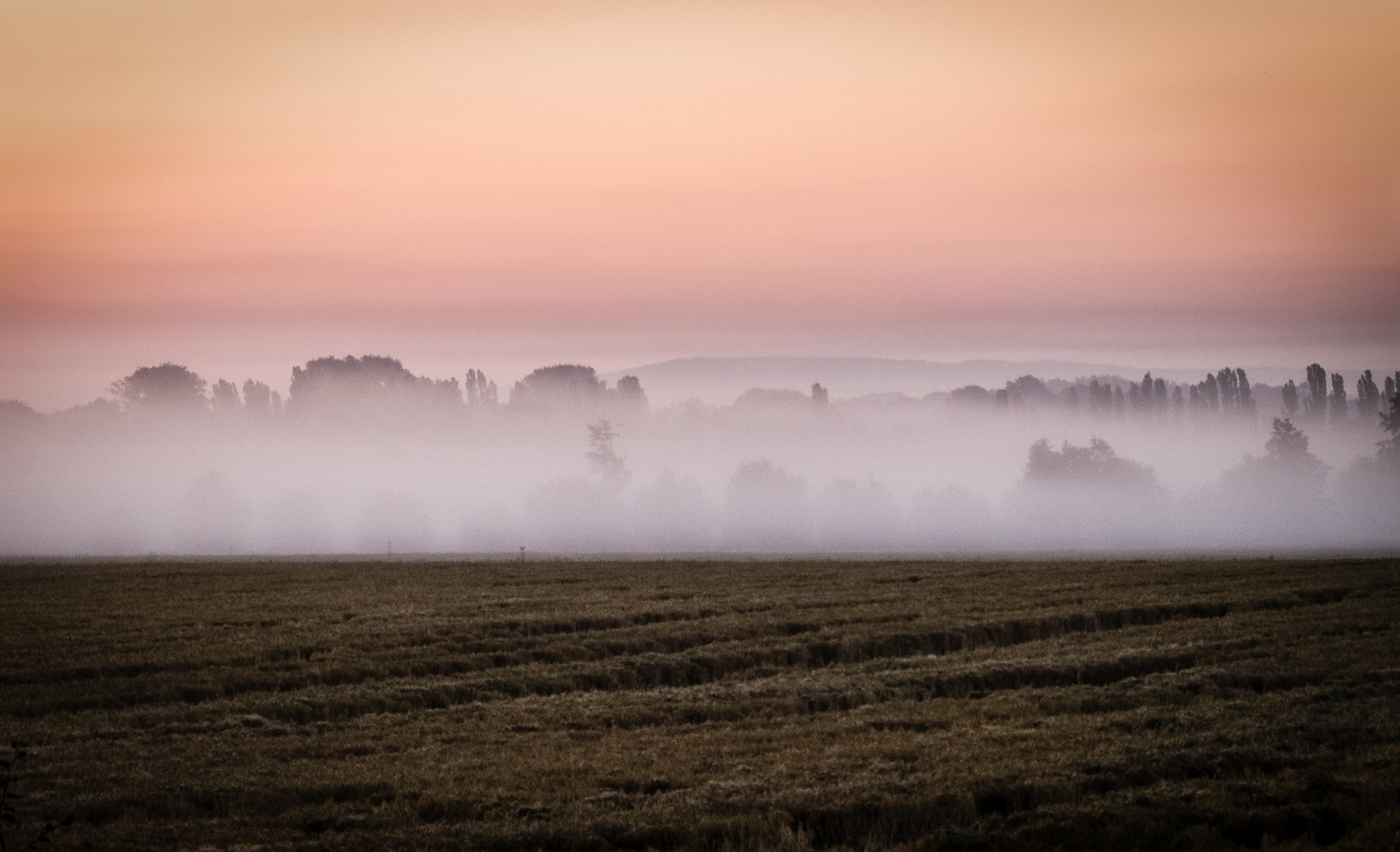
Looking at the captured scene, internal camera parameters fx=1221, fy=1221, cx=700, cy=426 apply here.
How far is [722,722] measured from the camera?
26.2 m

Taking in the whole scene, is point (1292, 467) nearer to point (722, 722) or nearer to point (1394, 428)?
point (1394, 428)

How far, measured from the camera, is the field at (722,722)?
17.8 meters

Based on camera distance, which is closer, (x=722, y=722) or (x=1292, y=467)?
(x=722, y=722)

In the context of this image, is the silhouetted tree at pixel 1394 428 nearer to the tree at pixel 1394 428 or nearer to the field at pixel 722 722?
the tree at pixel 1394 428

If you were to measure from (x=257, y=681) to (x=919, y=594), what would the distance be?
3028 cm

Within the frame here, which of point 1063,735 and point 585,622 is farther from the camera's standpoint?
point 585,622

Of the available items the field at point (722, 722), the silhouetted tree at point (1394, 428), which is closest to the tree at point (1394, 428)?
the silhouetted tree at point (1394, 428)

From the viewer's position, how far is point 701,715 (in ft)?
88.8

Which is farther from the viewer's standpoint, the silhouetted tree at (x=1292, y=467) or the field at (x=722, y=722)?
the silhouetted tree at (x=1292, y=467)

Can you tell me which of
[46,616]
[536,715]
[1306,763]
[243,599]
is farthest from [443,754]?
[243,599]

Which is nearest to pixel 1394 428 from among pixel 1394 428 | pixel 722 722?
pixel 1394 428

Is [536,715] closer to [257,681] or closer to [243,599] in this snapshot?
[257,681]

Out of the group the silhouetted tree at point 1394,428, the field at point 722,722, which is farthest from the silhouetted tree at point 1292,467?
the field at point 722,722

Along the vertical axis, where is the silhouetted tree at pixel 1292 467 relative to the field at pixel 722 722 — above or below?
above
